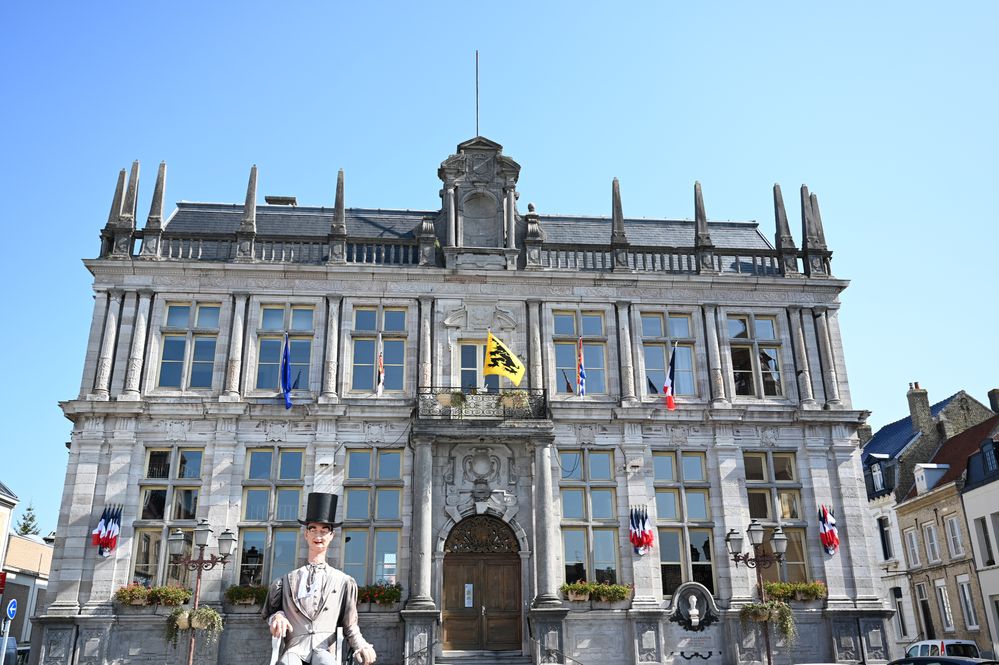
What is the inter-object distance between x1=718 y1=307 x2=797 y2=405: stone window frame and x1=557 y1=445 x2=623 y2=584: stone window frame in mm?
4067

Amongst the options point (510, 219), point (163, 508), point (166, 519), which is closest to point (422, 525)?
point (166, 519)

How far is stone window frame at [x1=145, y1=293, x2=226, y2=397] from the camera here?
22406mm

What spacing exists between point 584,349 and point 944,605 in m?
17.7

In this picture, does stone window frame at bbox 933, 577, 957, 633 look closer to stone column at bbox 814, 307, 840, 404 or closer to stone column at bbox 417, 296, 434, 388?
stone column at bbox 814, 307, 840, 404

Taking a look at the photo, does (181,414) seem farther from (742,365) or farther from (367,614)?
(742,365)

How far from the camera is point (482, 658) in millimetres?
20172

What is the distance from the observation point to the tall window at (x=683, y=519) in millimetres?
21859

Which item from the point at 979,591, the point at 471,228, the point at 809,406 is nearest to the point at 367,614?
the point at 471,228

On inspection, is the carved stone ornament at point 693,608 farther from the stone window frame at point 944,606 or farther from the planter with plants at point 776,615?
the stone window frame at point 944,606

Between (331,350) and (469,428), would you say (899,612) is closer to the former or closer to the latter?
(469,428)

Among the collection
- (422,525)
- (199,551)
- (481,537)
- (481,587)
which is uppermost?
(422,525)

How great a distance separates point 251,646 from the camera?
20078 millimetres

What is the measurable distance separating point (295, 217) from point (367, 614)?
11802mm

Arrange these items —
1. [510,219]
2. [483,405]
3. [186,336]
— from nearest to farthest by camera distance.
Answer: [483,405] < [186,336] < [510,219]
